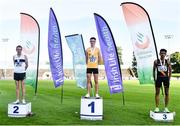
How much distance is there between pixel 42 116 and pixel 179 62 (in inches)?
2876

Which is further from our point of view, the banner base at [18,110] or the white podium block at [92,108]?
the banner base at [18,110]

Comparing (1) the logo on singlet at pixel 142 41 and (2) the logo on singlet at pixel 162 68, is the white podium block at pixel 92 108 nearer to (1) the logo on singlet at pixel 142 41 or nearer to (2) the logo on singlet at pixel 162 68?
(2) the logo on singlet at pixel 162 68

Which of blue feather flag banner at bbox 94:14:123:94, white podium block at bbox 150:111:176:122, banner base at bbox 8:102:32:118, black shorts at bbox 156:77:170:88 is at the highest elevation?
blue feather flag banner at bbox 94:14:123:94

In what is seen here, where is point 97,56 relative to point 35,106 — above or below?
above

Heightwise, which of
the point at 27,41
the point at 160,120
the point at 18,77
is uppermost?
the point at 27,41

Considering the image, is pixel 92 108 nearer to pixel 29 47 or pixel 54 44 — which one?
pixel 54 44

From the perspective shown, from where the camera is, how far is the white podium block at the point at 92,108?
29.5 ft

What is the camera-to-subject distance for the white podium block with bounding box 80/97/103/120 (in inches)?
354

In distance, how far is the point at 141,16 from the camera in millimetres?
10047

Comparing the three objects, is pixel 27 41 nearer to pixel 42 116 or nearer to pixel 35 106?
pixel 35 106

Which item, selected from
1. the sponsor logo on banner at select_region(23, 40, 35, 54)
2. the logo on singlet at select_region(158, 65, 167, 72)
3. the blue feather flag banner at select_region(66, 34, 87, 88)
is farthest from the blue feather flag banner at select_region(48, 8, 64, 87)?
the logo on singlet at select_region(158, 65, 167, 72)

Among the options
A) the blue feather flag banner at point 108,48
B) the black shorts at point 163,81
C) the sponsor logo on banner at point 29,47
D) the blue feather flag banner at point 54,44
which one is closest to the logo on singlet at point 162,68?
the black shorts at point 163,81

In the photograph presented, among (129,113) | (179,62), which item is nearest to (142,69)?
(129,113)

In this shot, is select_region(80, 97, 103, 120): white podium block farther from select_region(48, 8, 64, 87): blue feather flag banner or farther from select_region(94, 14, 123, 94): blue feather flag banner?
select_region(48, 8, 64, 87): blue feather flag banner
